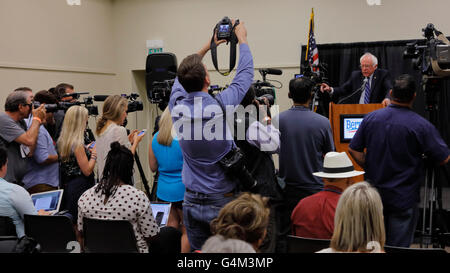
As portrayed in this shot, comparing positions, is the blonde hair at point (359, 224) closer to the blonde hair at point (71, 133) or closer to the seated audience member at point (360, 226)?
the seated audience member at point (360, 226)

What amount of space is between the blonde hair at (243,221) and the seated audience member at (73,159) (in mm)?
2142

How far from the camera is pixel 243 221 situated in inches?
65.4

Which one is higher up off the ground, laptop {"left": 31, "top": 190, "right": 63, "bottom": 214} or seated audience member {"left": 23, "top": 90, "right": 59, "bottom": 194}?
seated audience member {"left": 23, "top": 90, "right": 59, "bottom": 194}

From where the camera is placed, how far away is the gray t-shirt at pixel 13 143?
11.6 feet

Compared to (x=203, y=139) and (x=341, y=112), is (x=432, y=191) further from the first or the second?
(x=203, y=139)

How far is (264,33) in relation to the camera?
7012 mm

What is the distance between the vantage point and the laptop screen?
313cm

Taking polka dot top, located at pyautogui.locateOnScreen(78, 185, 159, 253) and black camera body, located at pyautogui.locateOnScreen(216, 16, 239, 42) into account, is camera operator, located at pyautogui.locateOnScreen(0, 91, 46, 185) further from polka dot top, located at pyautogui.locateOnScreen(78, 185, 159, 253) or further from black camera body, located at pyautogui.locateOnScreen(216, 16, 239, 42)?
black camera body, located at pyautogui.locateOnScreen(216, 16, 239, 42)

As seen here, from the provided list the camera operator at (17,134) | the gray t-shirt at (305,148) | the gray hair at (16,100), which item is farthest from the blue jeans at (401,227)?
the gray hair at (16,100)

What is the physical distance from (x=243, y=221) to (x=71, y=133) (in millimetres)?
2315

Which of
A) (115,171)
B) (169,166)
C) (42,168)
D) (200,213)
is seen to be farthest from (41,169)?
(200,213)

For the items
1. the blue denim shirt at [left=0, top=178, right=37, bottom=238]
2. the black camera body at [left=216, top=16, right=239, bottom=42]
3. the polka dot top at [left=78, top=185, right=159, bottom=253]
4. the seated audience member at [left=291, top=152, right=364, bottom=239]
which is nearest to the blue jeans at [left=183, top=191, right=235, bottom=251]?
the polka dot top at [left=78, top=185, right=159, bottom=253]

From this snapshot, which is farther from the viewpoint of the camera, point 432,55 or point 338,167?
point 432,55
